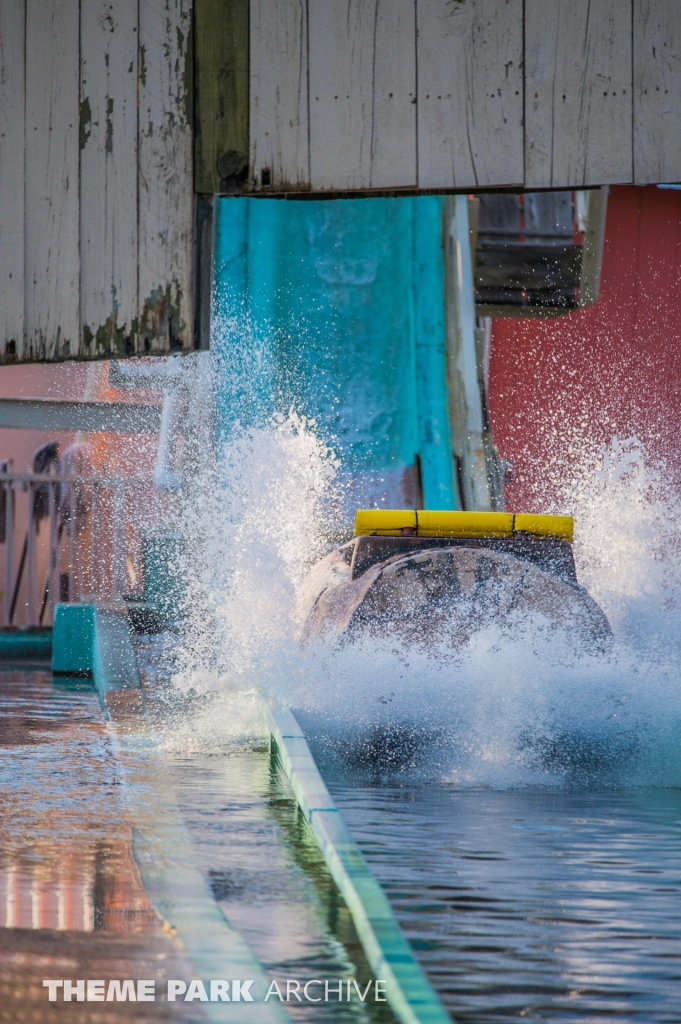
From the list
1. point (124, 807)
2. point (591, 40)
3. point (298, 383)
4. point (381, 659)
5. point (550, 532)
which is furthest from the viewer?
point (298, 383)

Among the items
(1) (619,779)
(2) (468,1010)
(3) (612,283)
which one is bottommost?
(1) (619,779)

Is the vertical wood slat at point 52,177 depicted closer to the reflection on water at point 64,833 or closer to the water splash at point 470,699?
the reflection on water at point 64,833

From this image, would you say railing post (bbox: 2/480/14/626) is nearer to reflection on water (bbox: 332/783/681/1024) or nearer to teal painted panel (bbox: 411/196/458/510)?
teal painted panel (bbox: 411/196/458/510)

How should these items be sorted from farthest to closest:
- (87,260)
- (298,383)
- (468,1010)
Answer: (298,383) → (87,260) → (468,1010)

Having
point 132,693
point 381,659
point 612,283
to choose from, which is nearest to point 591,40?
point 381,659

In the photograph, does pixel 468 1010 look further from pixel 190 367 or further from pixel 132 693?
pixel 190 367

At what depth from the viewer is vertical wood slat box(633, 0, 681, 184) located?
322 centimetres

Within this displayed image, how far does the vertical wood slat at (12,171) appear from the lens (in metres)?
3.55

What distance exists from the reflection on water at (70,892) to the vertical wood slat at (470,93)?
70.5 inches

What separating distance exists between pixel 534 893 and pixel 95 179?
2.08m

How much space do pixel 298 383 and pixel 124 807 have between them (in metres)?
9.08

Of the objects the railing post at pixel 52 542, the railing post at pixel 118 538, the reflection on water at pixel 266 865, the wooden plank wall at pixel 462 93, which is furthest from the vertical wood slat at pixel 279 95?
the railing post at pixel 118 538

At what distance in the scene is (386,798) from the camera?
5254 millimetres

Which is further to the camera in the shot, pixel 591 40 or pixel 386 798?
pixel 386 798
